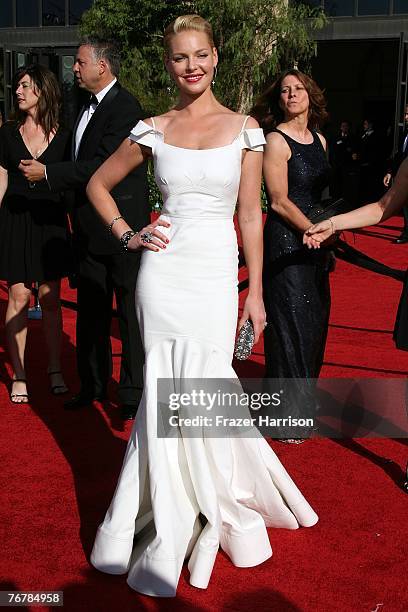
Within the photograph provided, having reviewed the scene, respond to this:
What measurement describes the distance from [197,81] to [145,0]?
1913 centimetres

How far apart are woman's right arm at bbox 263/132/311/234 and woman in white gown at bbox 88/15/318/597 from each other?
148cm

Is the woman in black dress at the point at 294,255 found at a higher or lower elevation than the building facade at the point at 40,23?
lower

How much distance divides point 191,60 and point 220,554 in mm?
2054

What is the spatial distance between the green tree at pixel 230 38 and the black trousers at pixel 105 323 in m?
13.6

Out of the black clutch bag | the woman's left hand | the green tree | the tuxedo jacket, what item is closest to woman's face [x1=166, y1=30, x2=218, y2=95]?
the woman's left hand

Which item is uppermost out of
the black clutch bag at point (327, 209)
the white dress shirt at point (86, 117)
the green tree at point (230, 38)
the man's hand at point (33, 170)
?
the green tree at point (230, 38)

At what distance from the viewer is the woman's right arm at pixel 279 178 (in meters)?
5.17

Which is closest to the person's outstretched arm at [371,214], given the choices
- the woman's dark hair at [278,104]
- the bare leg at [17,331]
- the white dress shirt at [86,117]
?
the woman's dark hair at [278,104]

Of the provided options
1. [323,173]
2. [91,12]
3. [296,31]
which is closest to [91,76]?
[323,173]

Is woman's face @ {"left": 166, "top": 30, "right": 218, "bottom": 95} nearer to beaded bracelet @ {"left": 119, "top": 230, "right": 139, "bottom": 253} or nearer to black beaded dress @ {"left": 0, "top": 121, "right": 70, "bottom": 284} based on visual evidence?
beaded bracelet @ {"left": 119, "top": 230, "right": 139, "bottom": 253}

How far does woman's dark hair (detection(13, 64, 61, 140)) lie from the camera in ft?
19.3

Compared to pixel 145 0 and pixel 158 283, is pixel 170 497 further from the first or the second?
pixel 145 0

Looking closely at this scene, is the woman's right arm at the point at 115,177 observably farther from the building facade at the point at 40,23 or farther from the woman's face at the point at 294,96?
the building facade at the point at 40,23

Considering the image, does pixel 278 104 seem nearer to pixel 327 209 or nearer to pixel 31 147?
pixel 327 209
